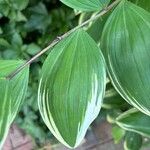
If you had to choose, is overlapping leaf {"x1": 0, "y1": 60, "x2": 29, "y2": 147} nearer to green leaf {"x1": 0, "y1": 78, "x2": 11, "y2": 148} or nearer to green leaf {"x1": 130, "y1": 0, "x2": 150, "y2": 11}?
green leaf {"x1": 0, "y1": 78, "x2": 11, "y2": 148}

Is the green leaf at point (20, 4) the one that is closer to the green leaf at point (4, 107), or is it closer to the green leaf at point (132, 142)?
the green leaf at point (132, 142)

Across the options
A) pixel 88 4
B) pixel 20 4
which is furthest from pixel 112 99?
pixel 20 4

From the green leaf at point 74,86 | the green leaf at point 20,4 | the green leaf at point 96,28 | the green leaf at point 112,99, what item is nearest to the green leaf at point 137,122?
the green leaf at point 112,99

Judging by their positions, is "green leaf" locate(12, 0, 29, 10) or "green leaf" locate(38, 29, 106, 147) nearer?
"green leaf" locate(38, 29, 106, 147)

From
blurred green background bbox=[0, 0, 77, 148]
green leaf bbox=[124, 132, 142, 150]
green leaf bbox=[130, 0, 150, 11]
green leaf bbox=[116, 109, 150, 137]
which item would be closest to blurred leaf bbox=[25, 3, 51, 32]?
blurred green background bbox=[0, 0, 77, 148]

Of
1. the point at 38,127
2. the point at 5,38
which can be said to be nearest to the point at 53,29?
the point at 5,38

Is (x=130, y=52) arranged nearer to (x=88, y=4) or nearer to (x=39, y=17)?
(x=88, y=4)

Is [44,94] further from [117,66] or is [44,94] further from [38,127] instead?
[38,127]
